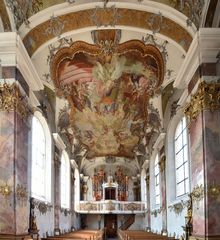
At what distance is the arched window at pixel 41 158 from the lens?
61.0ft

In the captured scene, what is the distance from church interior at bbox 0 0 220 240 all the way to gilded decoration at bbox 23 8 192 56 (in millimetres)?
46

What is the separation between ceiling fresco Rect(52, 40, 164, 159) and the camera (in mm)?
17391

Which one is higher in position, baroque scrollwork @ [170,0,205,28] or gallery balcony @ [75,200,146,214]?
baroque scrollwork @ [170,0,205,28]

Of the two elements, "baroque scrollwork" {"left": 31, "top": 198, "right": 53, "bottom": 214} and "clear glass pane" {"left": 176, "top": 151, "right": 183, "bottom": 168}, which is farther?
"clear glass pane" {"left": 176, "top": 151, "right": 183, "bottom": 168}

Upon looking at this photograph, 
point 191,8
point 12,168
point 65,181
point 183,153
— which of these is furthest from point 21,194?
point 65,181

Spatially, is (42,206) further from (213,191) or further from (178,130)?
(213,191)

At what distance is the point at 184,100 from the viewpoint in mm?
16625

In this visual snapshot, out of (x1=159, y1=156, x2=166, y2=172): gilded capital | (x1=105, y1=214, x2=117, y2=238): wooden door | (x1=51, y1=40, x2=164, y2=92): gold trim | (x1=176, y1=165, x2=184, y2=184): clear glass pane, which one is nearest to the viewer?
(x1=51, y1=40, x2=164, y2=92): gold trim

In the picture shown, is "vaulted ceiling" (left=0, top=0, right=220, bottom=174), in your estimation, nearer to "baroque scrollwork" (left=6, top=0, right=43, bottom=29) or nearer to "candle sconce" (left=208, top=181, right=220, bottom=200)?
"baroque scrollwork" (left=6, top=0, right=43, bottom=29)

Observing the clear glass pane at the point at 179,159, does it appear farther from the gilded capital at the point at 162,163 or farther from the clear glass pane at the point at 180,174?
the gilded capital at the point at 162,163

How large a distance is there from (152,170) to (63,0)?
1757 centimetres

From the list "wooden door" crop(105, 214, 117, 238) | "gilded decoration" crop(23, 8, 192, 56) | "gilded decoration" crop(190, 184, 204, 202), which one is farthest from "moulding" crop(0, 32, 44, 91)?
"wooden door" crop(105, 214, 117, 238)

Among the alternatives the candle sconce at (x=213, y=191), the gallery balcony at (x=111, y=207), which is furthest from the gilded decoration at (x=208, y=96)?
the gallery balcony at (x=111, y=207)

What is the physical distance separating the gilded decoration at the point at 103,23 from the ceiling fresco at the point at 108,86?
1566mm
